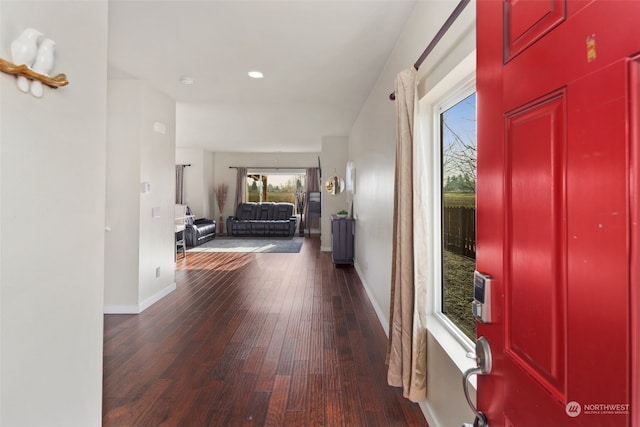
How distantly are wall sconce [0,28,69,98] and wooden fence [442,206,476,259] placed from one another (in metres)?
1.86

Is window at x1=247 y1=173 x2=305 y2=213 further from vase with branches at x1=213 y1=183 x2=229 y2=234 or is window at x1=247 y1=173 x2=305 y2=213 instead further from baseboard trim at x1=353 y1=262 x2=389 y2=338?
baseboard trim at x1=353 y1=262 x2=389 y2=338

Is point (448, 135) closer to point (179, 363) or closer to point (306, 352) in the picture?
point (306, 352)

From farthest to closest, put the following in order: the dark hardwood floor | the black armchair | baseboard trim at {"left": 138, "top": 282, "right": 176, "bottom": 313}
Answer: the black armchair
baseboard trim at {"left": 138, "top": 282, "right": 176, "bottom": 313}
the dark hardwood floor

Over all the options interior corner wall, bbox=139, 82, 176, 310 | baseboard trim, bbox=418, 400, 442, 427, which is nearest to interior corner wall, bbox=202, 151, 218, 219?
interior corner wall, bbox=139, 82, 176, 310

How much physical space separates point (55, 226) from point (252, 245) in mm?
7421

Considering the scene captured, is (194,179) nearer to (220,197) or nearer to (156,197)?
(220,197)

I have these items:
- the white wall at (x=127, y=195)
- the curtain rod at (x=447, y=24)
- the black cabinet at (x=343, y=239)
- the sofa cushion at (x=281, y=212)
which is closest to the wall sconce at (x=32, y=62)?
the curtain rod at (x=447, y=24)

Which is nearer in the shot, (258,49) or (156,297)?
(258,49)

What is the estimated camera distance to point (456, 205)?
6.17 ft

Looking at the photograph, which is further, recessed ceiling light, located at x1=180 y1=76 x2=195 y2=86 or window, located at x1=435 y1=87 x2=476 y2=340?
recessed ceiling light, located at x1=180 y1=76 x2=195 y2=86

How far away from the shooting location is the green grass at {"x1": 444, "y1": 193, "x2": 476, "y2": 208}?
166 cm

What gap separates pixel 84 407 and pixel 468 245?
1932 mm

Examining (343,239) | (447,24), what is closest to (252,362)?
(447,24)

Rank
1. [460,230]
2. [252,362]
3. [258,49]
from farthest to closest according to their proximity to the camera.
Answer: [258,49] → [252,362] → [460,230]
